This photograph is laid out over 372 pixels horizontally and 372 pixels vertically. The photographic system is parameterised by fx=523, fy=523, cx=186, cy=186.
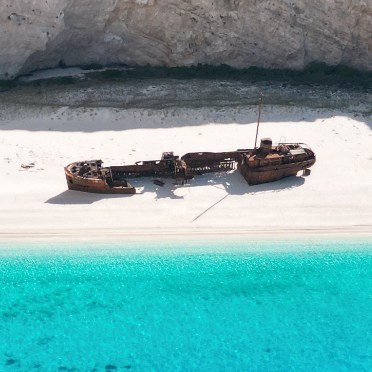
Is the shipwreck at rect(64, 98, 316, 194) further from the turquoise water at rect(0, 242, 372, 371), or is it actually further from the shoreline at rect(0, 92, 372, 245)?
the turquoise water at rect(0, 242, 372, 371)

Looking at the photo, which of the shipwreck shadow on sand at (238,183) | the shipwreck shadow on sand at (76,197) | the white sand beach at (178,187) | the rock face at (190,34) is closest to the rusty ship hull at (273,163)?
the shipwreck shadow on sand at (238,183)

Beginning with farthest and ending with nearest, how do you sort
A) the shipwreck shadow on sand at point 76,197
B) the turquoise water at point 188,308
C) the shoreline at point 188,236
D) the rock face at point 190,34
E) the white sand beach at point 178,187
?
the rock face at point 190,34, the shipwreck shadow on sand at point 76,197, the white sand beach at point 178,187, the shoreline at point 188,236, the turquoise water at point 188,308

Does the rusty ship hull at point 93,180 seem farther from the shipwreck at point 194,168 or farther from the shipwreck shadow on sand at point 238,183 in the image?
the shipwreck shadow on sand at point 238,183

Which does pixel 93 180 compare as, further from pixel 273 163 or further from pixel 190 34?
pixel 190 34

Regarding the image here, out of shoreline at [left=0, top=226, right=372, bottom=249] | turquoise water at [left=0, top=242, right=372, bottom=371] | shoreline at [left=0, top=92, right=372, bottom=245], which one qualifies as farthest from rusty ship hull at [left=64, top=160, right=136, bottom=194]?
turquoise water at [left=0, top=242, right=372, bottom=371]

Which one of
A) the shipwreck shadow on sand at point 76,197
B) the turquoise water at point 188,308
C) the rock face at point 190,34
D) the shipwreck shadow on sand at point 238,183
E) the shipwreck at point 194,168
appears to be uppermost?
the rock face at point 190,34

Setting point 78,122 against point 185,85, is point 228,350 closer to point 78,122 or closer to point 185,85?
point 78,122

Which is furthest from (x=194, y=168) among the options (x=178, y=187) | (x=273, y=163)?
(x=273, y=163)
